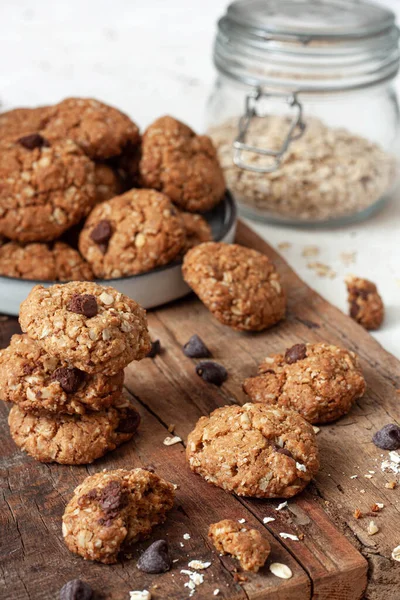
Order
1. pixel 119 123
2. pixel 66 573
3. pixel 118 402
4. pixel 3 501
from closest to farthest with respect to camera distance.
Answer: pixel 66 573, pixel 3 501, pixel 118 402, pixel 119 123

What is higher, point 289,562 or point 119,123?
point 119,123

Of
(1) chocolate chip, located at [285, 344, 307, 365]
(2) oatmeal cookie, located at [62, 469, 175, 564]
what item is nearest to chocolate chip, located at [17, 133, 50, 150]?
(1) chocolate chip, located at [285, 344, 307, 365]

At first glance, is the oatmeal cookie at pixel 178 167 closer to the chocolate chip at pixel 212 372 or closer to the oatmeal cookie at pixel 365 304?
the oatmeal cookie at pixel 365 304

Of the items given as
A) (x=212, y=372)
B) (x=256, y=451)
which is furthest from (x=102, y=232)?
(x=256, y=451)

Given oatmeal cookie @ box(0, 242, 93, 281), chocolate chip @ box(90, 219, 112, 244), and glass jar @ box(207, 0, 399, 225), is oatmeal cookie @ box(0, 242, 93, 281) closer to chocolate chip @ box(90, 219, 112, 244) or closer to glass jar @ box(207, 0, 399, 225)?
chocolate chip @ box(90, 219, 112, 244)

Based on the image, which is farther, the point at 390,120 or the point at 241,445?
the point at 390,120

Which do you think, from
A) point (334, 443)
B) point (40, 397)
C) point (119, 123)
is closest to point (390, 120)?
point (119, 123)

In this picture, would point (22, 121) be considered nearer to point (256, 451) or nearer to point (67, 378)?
point (67, 378)

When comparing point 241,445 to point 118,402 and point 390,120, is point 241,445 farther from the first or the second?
point 390,120
